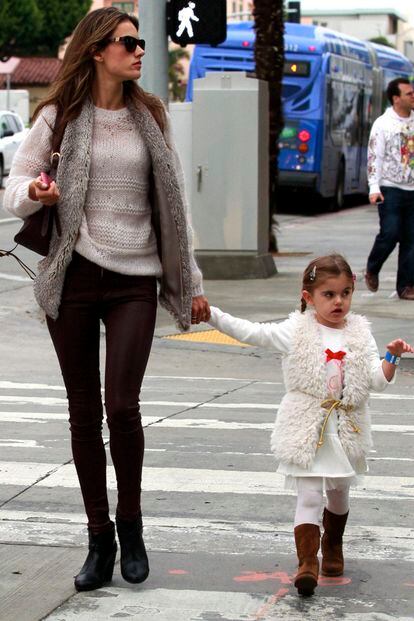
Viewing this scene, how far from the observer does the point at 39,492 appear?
6.35m

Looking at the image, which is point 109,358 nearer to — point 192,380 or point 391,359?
point 391,359

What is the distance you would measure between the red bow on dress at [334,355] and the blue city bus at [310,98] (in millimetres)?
22557

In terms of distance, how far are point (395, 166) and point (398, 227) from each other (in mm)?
573

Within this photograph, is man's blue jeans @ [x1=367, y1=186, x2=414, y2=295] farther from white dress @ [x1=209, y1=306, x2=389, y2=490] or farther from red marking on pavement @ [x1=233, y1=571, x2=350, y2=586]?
red marking on pavement @ [x1=233, y1=571, x2=350, y2=586]

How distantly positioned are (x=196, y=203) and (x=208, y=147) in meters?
0.59

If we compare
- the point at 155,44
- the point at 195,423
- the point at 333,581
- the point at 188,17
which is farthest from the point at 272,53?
the point at 333,581

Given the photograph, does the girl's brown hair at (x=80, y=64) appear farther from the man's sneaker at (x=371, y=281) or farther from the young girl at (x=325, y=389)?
the man's sneaker at (x=371, y=281)

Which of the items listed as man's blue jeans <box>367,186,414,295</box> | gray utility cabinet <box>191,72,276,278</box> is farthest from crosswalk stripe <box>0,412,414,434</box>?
gray utility cabinet <box>191,72,276,278</box>

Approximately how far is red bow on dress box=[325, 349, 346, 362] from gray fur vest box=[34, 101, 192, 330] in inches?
19.5

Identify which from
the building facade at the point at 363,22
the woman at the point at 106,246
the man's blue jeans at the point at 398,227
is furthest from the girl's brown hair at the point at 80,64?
the building facade at the point at 363,22

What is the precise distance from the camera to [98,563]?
4.88m

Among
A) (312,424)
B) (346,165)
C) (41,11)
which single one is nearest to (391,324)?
(312,424)

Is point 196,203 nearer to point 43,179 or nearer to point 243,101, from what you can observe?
point 243,101

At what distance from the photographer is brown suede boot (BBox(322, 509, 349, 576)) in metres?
5.00
